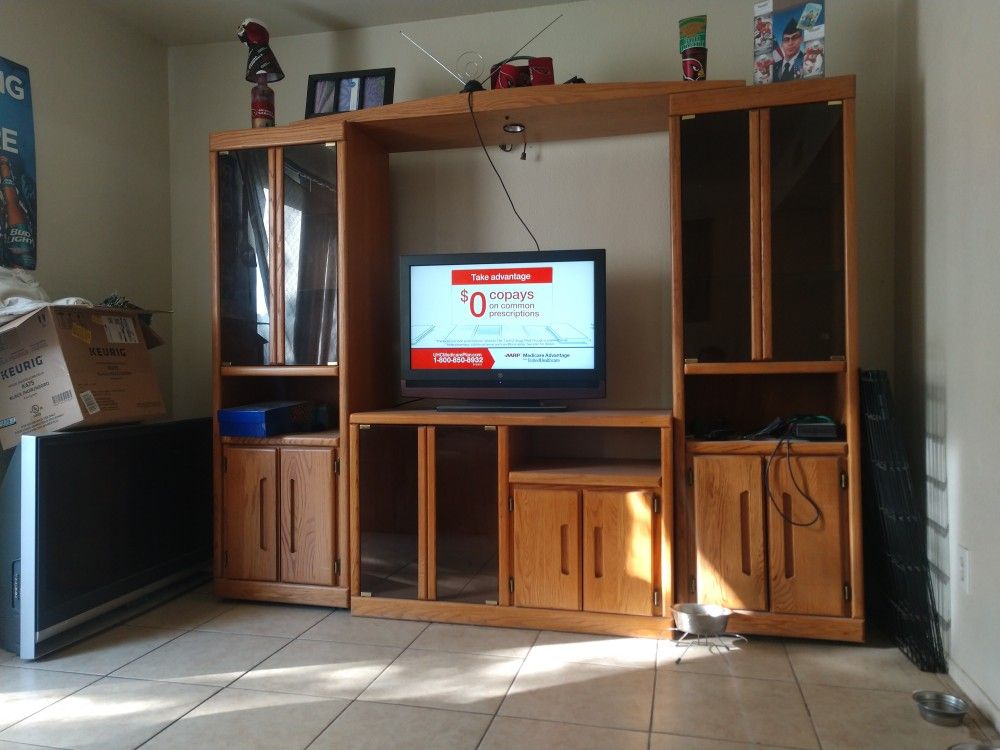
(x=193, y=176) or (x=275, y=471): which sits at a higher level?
(x=193, y=176)

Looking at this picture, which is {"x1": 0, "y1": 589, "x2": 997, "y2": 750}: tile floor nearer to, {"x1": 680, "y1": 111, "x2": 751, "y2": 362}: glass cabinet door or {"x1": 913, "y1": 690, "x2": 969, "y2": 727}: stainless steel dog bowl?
{"x1": 913, "y1": 690, "x2": 969, "y2": 727}: stainless steel dog bowl

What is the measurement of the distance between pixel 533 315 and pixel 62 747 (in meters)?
1.84

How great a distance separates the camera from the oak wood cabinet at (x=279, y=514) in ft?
8.61

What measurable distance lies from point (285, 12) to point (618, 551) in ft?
8.40

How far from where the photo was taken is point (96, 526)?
2396 millimetres

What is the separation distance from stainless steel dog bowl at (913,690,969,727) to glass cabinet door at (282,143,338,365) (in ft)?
6.80

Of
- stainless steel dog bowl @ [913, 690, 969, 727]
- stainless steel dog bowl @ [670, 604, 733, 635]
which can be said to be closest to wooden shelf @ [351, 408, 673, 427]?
stainless steel dog bowl @ [670, 604, 733, 635]

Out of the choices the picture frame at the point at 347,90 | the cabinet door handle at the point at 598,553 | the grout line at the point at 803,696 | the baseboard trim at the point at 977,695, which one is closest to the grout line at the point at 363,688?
the cabinet door handle at the point at 598,553

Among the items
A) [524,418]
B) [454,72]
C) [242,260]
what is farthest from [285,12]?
[524,418]

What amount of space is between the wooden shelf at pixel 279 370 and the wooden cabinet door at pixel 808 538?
1.58 m

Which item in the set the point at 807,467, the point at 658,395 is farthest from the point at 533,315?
the point at 807,467

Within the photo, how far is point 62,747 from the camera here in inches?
65.0

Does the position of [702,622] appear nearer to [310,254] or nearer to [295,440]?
[295,440]

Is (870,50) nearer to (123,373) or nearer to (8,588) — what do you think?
(123,373)
